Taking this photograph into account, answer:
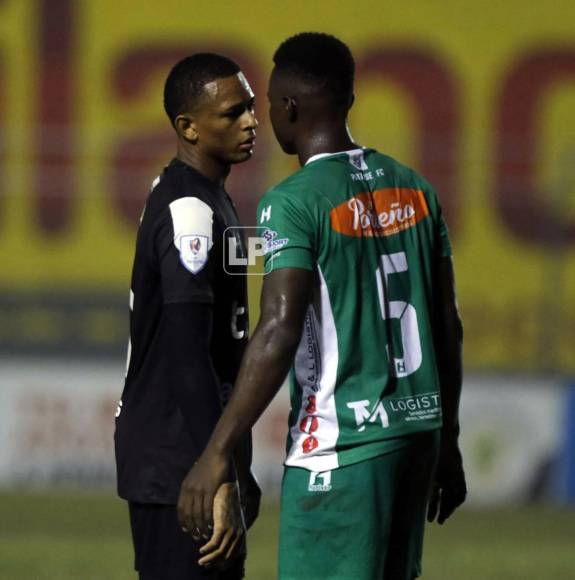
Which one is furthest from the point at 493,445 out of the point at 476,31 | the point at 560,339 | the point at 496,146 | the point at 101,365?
the point at 476,31

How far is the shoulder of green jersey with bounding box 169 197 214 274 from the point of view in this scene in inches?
156

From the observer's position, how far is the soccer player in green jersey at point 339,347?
3.65 m

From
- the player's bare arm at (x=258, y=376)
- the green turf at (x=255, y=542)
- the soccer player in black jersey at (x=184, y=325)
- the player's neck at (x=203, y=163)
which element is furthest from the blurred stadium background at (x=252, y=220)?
the player's bare arm at (x=258, y=376)

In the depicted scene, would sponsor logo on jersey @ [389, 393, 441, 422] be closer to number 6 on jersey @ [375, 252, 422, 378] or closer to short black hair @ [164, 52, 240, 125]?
number 6 on jersey @ [375, 252, 422, 378]

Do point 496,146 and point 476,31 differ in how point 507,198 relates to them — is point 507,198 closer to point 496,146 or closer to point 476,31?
point 496,146

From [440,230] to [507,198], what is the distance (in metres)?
8.34

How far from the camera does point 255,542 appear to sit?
911 cm

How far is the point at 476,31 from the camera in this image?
1579 cm

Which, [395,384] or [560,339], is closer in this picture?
[395,384]

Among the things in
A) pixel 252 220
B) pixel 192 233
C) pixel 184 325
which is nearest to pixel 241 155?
pixel 192 233

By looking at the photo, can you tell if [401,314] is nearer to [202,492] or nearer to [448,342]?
[448,342]

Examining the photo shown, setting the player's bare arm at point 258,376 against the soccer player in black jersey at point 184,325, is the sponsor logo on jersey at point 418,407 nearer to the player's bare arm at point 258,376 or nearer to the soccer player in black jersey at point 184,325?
the player's bare arm at point 258,376

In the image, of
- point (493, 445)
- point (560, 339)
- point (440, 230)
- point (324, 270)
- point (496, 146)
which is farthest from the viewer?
point (496, 146)

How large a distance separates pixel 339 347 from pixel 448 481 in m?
0.66
